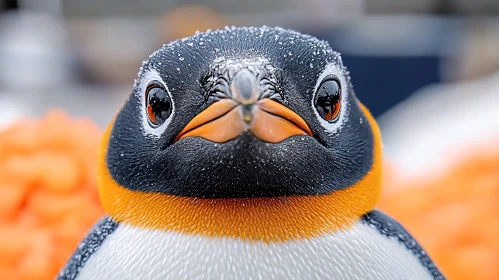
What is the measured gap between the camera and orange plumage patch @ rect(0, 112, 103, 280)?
1.29 metres

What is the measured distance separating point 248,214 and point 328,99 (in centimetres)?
20

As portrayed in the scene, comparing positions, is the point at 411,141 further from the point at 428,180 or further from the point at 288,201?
the point at 288,201

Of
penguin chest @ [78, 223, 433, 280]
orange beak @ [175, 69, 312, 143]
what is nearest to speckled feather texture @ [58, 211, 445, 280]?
penguin chest @ [78, 223, 433, 280]

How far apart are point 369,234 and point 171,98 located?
34cm

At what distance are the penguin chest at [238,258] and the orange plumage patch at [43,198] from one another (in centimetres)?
48

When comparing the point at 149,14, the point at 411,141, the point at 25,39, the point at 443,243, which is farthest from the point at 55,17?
the point at 443,243

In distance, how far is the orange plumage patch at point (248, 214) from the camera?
773 mm

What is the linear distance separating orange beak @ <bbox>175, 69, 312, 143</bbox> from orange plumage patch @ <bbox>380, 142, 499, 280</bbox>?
880mm

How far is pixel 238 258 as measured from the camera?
0.76m

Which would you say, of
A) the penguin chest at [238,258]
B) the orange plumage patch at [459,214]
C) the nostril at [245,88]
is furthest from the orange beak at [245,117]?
→ the orange plumage patch at [459,214]

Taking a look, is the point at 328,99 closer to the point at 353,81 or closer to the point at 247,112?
the point at 247,112

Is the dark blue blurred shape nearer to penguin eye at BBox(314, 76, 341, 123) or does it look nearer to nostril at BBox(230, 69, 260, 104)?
penguin eye at BBox(314, 76, 341, 123)

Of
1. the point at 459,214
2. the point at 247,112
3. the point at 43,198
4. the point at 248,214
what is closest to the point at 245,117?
the point at 247,112

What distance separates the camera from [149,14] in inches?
193
